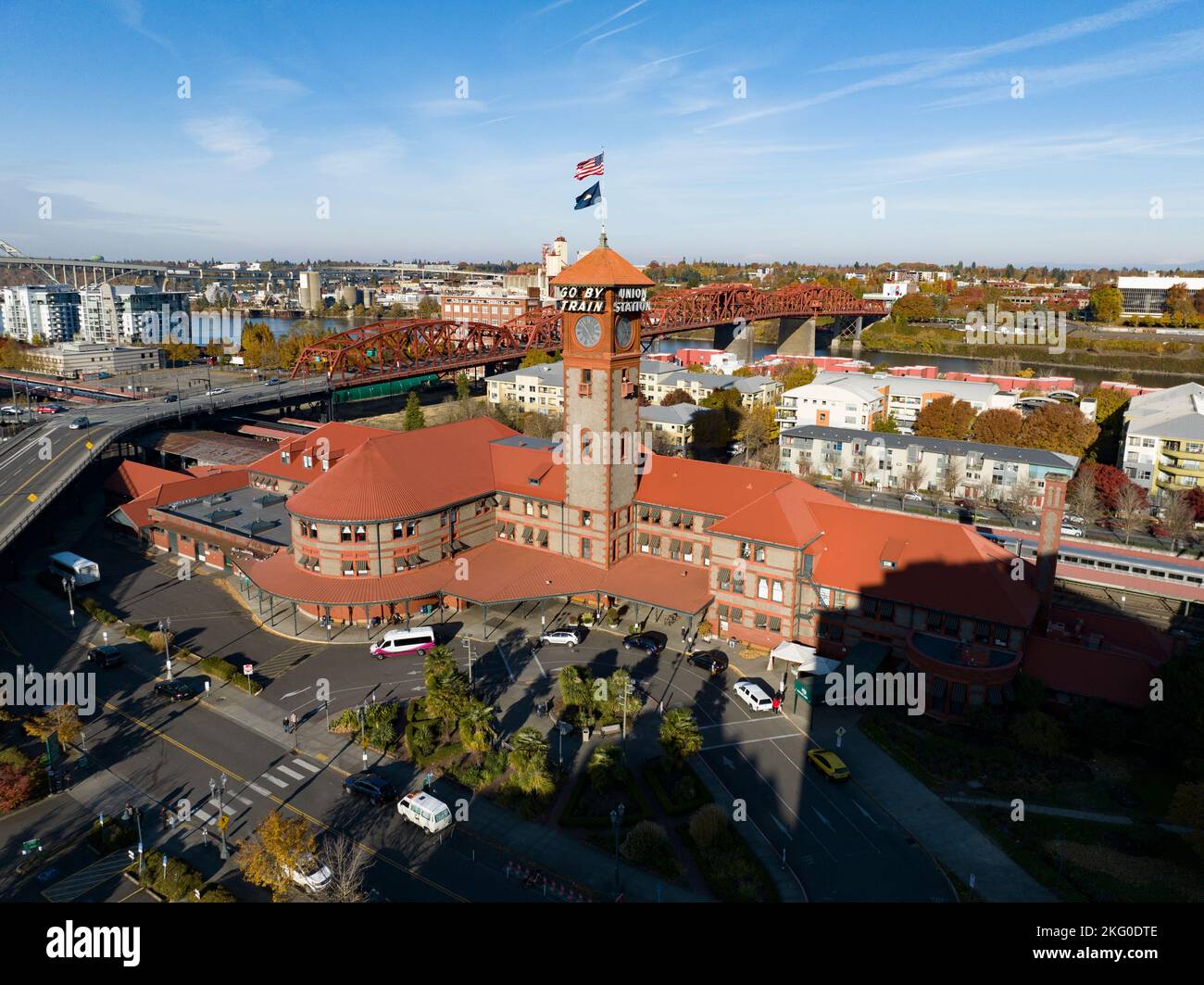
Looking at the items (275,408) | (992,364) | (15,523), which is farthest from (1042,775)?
(992,364)

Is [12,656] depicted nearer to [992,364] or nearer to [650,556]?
[650,556]

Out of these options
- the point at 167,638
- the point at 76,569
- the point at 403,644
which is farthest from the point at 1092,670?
the point at 76,569

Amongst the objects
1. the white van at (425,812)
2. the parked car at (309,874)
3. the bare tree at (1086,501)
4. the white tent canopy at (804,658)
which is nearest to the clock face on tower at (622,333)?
the white tent canopy at (804,658)

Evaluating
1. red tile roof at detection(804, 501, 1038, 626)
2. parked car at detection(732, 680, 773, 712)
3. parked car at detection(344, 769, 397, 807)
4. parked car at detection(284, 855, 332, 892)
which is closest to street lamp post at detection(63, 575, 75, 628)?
parked car at detection(344, 769, 397, 807)

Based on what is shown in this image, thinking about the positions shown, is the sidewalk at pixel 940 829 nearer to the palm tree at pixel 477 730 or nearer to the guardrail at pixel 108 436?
the palm tree at pixel 477 730

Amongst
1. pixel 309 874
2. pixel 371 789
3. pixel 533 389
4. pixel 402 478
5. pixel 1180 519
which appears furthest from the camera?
pixel 533 389

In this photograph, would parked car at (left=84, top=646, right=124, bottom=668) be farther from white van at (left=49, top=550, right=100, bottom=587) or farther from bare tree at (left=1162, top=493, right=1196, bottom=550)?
bare tree at (left=1162, top=493, right=1196, bottom=550)

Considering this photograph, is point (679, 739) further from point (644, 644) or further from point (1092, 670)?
point (1092, 670)
